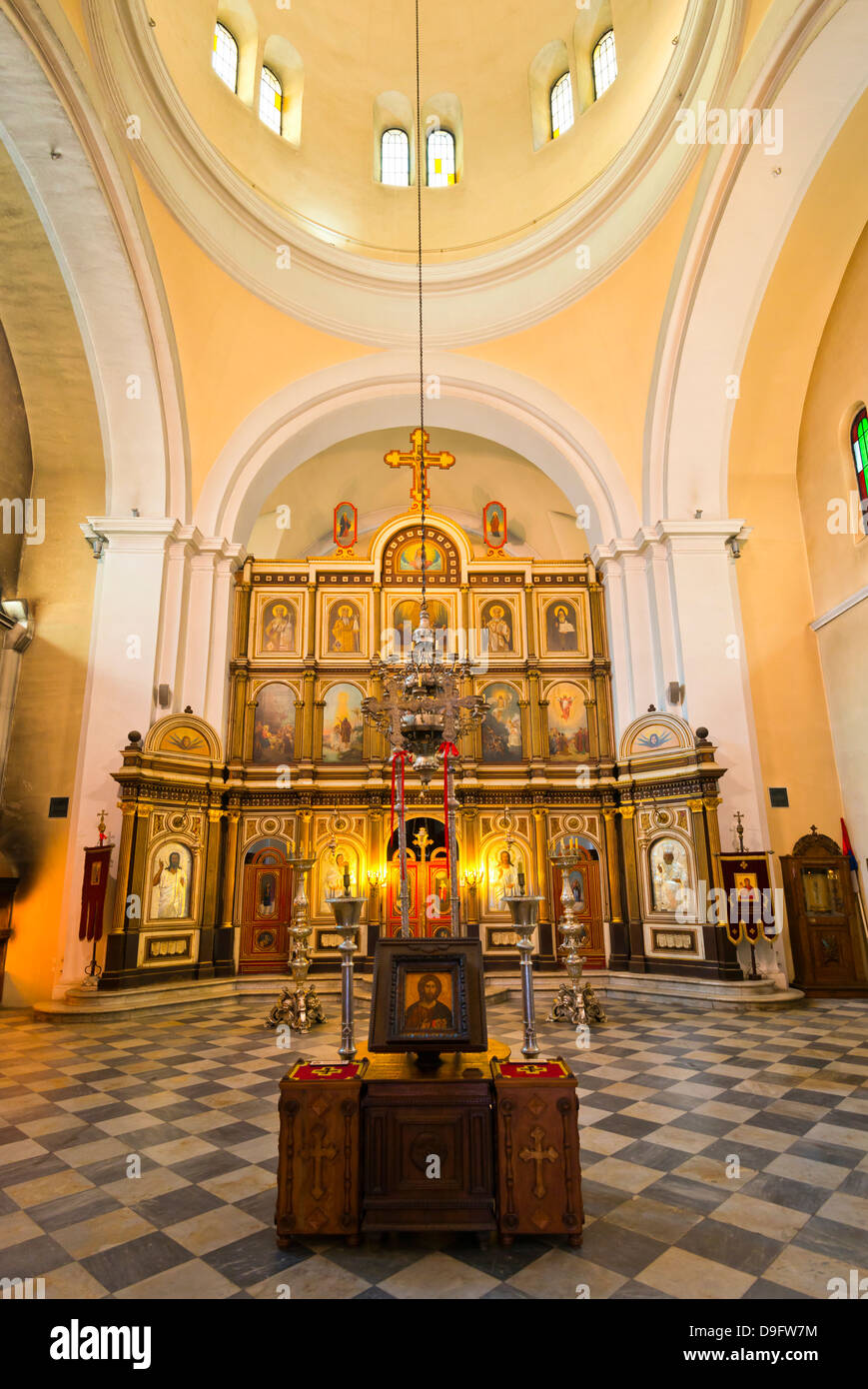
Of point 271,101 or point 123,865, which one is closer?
point 123,865

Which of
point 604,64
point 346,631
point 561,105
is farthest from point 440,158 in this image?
point 346,631

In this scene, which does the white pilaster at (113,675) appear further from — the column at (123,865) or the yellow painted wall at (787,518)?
the yellow painted wall at (787,518)

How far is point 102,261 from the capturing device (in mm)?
9234

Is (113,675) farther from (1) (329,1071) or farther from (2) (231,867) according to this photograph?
(1) (329,1071)

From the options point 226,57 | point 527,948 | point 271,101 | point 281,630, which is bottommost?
point 527,948

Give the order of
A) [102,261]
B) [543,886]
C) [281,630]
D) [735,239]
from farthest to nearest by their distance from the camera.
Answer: [281,630]
[543,886]
[735,239]
[102,261]

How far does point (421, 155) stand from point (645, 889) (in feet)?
43.7

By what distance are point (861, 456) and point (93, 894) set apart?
11.8 metres

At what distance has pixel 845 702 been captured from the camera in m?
10.4

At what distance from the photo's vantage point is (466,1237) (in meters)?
3.23

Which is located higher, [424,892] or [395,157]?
[395,157]

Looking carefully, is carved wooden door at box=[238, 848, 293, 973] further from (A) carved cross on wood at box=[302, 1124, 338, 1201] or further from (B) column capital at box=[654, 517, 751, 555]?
(A) carved cross on wood at box=[302, 1124, 338, 1201]

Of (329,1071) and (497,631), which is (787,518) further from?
(329,1071)

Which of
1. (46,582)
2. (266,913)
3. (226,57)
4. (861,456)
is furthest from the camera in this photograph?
(226,57)
